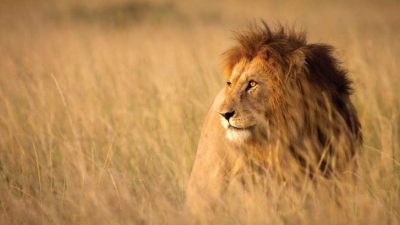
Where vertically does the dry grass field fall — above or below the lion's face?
below

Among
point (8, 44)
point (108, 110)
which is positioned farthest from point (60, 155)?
point (8, 44)

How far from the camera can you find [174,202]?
4.38m

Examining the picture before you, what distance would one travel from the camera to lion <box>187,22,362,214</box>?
13.4ft

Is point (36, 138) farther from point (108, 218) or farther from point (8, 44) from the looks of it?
point (8, 44)

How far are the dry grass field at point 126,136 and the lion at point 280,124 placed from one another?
257 millimetres

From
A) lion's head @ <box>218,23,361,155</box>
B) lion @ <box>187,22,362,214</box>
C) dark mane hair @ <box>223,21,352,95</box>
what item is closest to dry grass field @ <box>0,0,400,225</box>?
lion @ <box>187,22,362,214</box>

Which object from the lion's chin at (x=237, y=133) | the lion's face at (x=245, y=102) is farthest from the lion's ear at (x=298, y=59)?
the lion's chin at (x=237, y=133)

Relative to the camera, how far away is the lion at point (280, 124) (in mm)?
4074

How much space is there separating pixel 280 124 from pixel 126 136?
217 centimetres

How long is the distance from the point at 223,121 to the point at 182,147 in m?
1.81

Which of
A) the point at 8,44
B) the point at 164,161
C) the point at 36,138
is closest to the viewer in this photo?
the point at 164,161

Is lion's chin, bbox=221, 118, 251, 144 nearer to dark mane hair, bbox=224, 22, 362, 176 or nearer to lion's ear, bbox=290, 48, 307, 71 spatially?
dark mane hair, bbox=224, 22, 362, 176

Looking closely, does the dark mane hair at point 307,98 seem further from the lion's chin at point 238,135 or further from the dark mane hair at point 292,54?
the lion's chin at point 238,135

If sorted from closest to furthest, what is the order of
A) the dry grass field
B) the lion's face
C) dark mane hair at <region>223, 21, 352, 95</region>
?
1. the dry grass field
2. the lion's face
3. dark mane hair at <region>223, 21, 352, 95</region>
